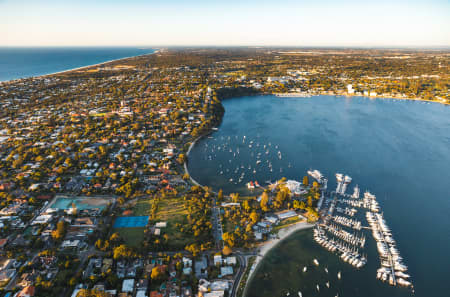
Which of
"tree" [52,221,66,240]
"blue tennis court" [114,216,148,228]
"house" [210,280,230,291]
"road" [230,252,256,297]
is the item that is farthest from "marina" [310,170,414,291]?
"tree" [52,221,66,240]

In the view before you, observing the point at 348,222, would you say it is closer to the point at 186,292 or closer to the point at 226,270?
the point at 226,270

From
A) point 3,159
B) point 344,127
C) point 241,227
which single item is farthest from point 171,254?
point 344,127

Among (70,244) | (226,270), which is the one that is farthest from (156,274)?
(70,244)

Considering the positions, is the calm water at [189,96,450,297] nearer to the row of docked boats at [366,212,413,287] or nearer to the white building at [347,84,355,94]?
Result: the row of docked boats at [366,212,413,287]

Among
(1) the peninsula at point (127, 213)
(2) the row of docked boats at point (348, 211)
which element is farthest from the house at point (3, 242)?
(2) the row of docked boats at point (348, 211)

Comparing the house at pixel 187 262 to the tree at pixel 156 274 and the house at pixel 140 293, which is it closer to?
the tree at pixel 156 274

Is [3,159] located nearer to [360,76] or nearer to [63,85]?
[63,85]
